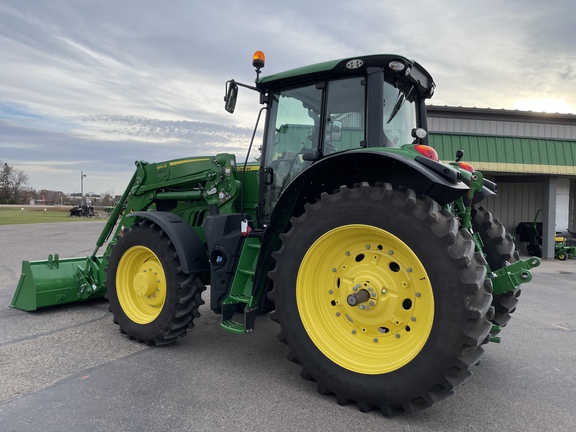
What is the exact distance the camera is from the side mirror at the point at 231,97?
13.1 feet

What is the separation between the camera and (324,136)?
3.71 m

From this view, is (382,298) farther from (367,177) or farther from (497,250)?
(497,250)

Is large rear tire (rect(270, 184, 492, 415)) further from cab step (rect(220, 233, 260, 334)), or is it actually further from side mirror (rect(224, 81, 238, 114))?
side mirror (rect(224, 81, 238, 114))

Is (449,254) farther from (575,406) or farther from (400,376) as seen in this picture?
(575,406)

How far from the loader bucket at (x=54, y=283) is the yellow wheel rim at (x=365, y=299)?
139 inches

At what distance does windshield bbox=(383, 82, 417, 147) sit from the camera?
11.8ft

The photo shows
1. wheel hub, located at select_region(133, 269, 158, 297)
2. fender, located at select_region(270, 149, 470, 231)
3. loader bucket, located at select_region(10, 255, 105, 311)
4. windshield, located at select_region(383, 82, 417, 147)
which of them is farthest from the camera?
loader bucket, located at select_region(10, 255, 105, 311)

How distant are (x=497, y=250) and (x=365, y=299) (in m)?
1.86

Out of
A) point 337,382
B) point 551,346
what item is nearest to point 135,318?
point 337,382

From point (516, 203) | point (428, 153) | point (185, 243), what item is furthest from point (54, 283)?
point (516, 203)

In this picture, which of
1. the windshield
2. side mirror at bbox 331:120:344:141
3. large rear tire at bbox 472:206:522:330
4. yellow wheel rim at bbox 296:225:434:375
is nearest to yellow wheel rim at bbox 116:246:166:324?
yellow wheel rim at bbox 296:225:434:375

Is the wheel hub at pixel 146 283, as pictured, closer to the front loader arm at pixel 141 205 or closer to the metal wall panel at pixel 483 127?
the front loader arm at pixel 141 205

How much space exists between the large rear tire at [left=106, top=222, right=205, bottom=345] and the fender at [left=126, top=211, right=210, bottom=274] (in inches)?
3.4

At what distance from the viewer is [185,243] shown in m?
4.18
